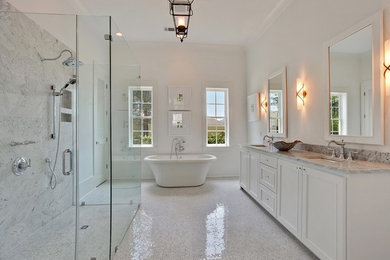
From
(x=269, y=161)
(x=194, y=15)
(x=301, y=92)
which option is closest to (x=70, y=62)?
(x=194, y=15)

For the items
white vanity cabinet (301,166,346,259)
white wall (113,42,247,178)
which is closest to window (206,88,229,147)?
white wall (113,42,247,178)

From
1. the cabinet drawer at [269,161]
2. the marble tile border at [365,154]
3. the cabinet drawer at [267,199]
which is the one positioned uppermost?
the marble tile border at [365,154]

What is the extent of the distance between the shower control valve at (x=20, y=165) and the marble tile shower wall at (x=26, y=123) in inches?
1.6

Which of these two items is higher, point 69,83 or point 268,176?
point 69,83

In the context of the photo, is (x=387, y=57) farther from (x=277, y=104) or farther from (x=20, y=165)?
(x=20, y=165)

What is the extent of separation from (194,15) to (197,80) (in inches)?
60.9

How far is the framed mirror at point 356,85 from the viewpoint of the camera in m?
1.80

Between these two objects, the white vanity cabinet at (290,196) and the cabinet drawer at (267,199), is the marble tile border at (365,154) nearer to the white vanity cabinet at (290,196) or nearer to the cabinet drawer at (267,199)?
the white vanity cabinet at (290,196)

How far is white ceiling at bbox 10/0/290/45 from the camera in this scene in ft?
10.5

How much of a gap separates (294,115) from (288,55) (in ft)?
3.20

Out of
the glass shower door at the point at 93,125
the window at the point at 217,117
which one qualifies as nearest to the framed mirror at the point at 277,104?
the window at the point at 217,117

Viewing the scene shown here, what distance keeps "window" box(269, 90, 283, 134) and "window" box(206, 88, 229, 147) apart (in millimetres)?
1390

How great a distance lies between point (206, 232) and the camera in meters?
2.36

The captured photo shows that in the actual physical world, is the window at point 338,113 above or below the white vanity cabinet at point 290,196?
above
